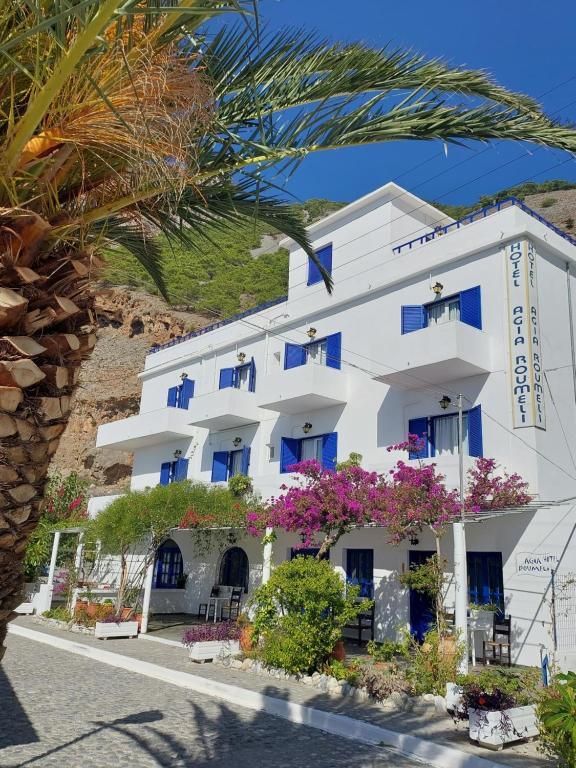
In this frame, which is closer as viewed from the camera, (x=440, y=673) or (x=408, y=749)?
(x=408, y=749)

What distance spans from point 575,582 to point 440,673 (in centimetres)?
409

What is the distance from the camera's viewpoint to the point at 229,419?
20.9 metres

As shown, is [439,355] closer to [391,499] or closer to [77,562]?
[391,499]

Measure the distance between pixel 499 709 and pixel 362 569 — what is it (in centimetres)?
878

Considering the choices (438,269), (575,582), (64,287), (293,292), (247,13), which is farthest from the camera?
(293,292)

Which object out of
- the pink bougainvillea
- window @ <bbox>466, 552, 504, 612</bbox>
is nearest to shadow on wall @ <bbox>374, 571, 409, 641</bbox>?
window @ <bbox>466, 552, 504, 612</bbox>

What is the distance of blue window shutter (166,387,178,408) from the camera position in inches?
1011

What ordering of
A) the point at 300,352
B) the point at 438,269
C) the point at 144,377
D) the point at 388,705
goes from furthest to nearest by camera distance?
the point at 144,377 < the point at 300,352 < the point at 438,269 < the point at 388,705

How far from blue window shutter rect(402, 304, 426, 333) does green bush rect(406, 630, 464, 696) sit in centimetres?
862

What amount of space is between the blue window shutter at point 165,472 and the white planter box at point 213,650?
12.1 m

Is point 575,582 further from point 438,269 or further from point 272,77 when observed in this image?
point 272,77

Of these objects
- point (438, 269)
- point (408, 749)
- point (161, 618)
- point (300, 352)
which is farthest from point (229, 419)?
point (408, 749)

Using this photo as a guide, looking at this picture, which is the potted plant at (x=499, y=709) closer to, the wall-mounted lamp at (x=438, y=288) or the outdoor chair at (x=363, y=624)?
the outdoor chair at (x=363, y=624)

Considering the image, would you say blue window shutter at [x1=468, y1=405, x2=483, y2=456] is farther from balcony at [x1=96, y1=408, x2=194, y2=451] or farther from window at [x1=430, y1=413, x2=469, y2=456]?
balcony at [x1=96, y1=408, x2=194, y2=451]
